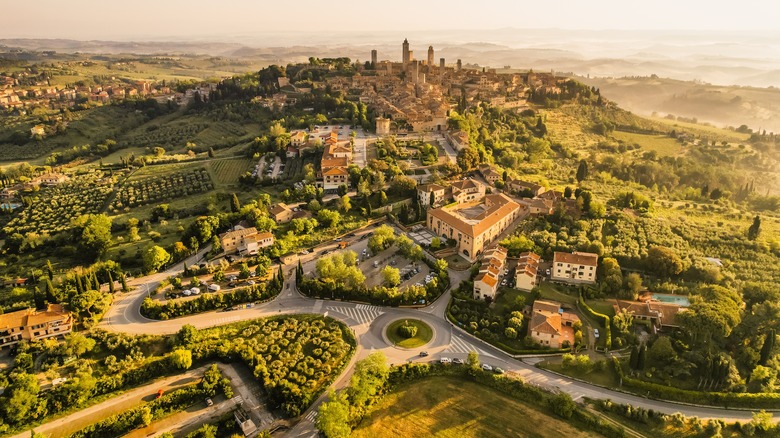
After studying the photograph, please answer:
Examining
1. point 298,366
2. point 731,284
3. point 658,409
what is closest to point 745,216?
point 731,284

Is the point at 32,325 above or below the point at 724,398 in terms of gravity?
above

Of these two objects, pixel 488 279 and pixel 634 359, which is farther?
pixel 488 279

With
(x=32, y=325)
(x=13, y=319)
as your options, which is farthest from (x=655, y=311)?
(x=13, y=319)

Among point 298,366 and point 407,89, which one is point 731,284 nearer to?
point 298,366

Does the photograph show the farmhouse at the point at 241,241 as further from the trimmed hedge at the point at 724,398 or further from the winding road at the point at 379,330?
the trimmed hedge at the point at 724,398

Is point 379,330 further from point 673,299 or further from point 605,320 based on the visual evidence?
point 673,299
